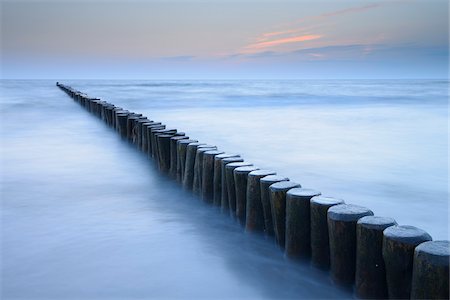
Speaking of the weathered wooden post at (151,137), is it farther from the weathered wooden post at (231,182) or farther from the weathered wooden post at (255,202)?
the weathered wooden post at (255,202)

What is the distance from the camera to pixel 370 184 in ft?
20.5

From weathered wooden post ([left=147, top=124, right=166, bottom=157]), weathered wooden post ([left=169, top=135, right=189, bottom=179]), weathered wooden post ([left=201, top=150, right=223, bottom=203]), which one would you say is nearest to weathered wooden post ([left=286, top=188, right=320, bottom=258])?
weathered wooden post ([left=201, top=150, right=223, bottom=203])

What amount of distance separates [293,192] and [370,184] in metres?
3.49

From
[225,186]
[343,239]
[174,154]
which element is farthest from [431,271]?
[174,154]

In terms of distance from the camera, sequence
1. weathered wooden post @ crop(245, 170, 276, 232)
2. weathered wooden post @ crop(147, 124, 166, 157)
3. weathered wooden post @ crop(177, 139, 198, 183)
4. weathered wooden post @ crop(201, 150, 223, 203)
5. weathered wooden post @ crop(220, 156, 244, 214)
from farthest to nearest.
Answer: weathered wooden post @ crop(147, 124, 166, 157)
weathered wooden post @ crop(177, 139, 198, 183)
weathered wooden post @ crop(201, 150, 223, 203)
weathered wooden post @ crop(220, 156, 244, 214)
weathered wooden post @ crop(245, 170, 276, 232)

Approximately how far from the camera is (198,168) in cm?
474

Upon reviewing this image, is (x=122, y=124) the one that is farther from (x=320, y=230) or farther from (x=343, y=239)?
(x=343, y=239)

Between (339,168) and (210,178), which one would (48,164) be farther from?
(339,168)

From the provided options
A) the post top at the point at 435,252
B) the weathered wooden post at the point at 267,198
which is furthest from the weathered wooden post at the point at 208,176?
the post top at the point at 435,252

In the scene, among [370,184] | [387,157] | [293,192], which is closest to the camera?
[293,192]

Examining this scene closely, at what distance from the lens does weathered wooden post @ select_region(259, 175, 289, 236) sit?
3438 mm

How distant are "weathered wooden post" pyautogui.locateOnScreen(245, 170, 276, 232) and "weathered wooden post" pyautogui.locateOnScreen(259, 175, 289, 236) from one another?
0.20 feet

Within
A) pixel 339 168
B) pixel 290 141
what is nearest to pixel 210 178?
pixel 339 168

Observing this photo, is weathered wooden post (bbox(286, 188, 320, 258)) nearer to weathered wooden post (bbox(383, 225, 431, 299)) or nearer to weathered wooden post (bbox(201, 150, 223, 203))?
weathered wooden post (bbox(383, 225, 431, 299))
